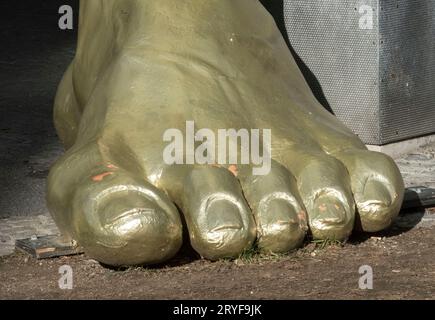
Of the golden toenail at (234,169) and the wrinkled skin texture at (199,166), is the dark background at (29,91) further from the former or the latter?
the golden toenail at (234,169)

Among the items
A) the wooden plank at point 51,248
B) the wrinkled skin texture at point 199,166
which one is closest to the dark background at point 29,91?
the wooden plank at point 51,248

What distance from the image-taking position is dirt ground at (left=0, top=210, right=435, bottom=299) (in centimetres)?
393

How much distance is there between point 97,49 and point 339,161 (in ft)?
4.03

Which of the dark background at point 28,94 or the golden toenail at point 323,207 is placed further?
the dark background at point 28,94

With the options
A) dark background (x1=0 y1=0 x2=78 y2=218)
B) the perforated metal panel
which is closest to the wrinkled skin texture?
dark background (x1=0 y1=0 x2=78 y2=218)

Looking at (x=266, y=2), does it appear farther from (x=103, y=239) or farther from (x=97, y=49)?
(x=103, y=239)

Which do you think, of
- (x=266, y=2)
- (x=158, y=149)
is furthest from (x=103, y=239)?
(x=266, y=2)

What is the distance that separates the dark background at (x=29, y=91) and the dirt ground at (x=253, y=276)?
3.73 feet

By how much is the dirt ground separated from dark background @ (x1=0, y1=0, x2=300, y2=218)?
114cm

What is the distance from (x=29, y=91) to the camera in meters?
7.67

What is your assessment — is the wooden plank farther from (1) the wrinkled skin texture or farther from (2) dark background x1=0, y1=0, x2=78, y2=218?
(2) dark background x1=0, y1=0, x2=78, y2=218

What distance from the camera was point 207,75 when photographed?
4.61 meters

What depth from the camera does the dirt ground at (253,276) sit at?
12.9ft

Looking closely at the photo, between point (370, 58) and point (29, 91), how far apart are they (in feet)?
8.49
